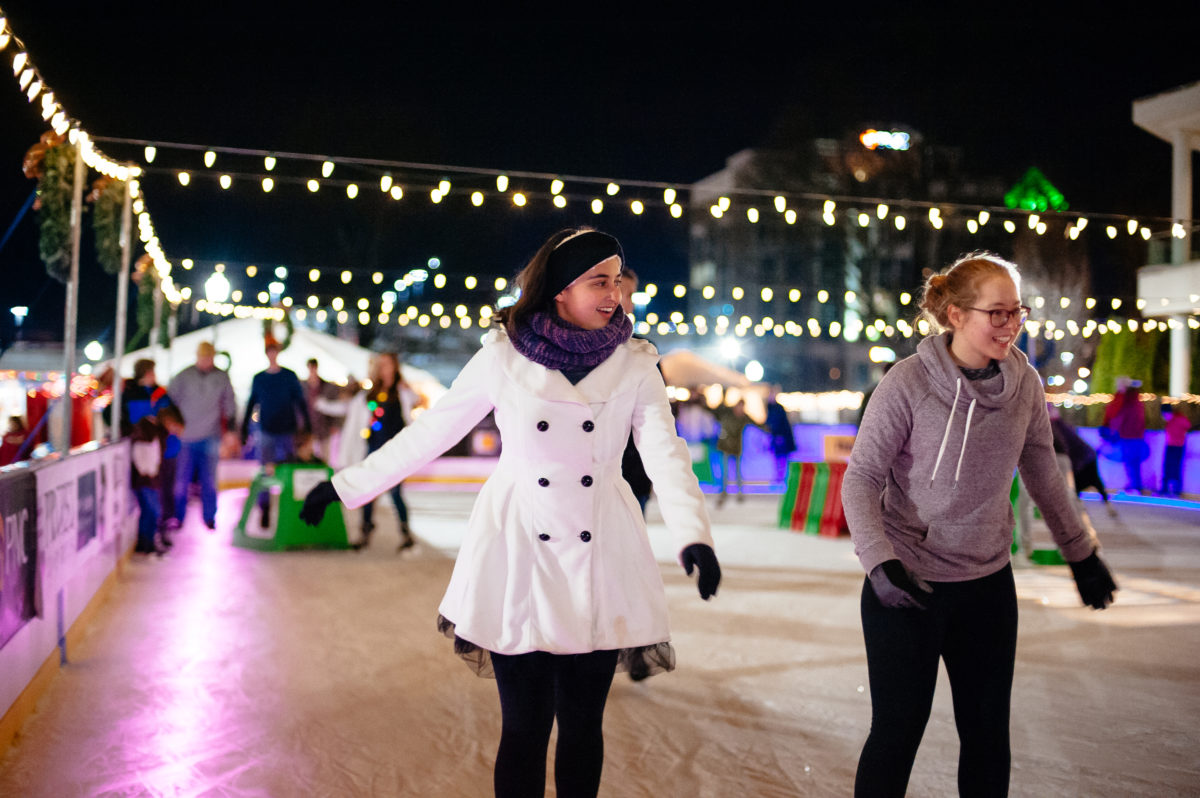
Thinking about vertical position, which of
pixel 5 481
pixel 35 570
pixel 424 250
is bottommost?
pixel 35 570

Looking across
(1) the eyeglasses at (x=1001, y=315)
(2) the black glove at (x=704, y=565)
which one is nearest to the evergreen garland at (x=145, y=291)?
(2) the black glove at (x=704, y=565)

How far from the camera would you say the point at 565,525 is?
2.23m

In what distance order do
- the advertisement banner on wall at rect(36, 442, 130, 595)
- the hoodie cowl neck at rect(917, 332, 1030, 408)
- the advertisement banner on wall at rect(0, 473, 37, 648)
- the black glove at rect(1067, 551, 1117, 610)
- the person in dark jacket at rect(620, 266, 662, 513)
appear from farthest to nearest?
the advertisement banner on wall at rect(36, 442, 130, 595) < the person in dark jacket at rect(620, 266, 662, 513) < the advertisement banner on wall at rect(0, 473, 37, 648) < the black glove at rect(1067, 551, 1117, 610) < the hoodie cowl neck at rect(917, 332, 1030, 408)

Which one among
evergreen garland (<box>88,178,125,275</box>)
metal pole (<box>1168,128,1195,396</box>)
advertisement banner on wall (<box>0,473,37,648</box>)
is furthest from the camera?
metal pole (<box>1168,128,1195,396</box>)

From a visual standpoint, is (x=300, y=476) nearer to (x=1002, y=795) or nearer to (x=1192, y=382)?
(x=1002, y=795)

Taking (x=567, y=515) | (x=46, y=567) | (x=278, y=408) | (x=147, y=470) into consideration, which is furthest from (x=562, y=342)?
(x=278, y=408)

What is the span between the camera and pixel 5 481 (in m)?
3.53

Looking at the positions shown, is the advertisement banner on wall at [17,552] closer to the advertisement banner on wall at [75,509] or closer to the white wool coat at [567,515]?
the advertisement banner on wall at [75,509]

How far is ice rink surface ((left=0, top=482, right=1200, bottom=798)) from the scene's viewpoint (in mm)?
3148

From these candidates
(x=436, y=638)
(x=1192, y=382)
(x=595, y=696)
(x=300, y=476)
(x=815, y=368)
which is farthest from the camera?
(x=815, y=368)

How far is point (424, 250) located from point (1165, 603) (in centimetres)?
2595

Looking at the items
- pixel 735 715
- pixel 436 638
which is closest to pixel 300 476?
pixel 436 638

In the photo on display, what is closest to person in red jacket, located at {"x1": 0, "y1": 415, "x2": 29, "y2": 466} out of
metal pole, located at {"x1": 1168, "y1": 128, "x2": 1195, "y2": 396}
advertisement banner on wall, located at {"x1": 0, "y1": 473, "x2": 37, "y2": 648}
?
advertisement banner on wall, located at {"x1": 0, "y1": 473, "x2": 37, "y2": 648}

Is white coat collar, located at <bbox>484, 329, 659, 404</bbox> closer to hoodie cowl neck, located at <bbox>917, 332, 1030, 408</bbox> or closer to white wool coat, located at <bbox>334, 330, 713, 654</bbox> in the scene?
white wool coat, located at <bbox>334, 330, 713, 654</bbox>
